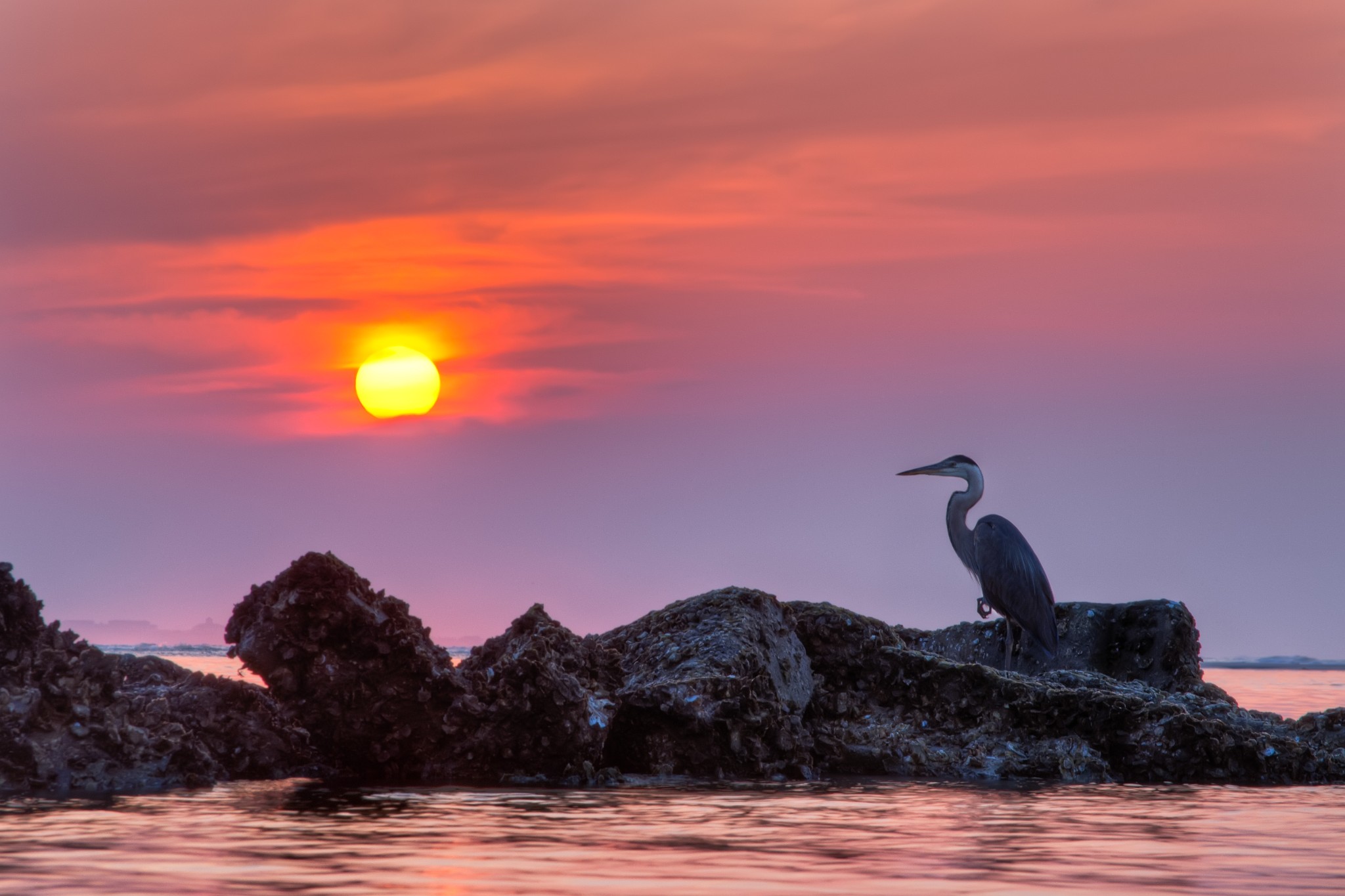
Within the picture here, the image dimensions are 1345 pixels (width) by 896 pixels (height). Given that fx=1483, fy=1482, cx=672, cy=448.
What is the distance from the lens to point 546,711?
11.6 meters

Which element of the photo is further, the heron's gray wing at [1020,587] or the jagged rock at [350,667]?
the heron's gray wing at [1020,587]

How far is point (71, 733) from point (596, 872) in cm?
502

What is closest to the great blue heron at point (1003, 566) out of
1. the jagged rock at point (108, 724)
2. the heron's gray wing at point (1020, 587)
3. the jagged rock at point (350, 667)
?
the heron's gray wing at point (1020, 587)

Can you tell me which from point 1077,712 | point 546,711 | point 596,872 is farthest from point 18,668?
point 1077,712

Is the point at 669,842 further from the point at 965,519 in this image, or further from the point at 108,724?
the point at 965,519

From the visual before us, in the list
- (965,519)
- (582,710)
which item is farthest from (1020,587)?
(582,710)

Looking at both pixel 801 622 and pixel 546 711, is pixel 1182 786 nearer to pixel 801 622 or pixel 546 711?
pixel 801 622

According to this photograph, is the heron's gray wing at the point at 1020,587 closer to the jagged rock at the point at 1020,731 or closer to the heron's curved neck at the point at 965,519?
the heron's curved neck at the point at 965,519

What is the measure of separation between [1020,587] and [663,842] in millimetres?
11037

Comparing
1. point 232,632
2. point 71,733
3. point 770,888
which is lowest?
point 770,888

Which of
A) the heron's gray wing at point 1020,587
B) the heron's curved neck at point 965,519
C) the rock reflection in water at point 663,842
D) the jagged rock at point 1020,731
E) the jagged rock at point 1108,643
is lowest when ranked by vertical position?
the rock reflection in water at point 663,842

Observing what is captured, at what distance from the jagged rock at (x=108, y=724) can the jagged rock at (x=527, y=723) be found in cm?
133

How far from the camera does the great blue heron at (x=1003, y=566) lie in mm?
18359

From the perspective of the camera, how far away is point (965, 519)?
21875 millimetres
